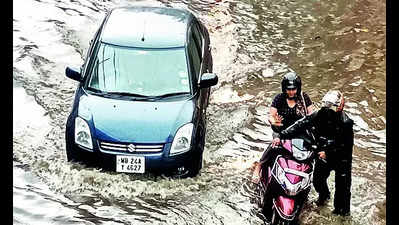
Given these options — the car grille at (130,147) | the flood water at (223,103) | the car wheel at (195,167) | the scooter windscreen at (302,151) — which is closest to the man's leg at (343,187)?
Result: the flood water at (223,103)

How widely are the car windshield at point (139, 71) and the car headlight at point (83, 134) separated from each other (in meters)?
0.69

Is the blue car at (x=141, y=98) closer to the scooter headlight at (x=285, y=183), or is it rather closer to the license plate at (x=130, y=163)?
the license plate at (x=130, y=163)

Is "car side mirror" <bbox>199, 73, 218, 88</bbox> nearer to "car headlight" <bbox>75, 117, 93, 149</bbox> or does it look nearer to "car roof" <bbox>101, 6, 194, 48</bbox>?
"car roof" <bbox>101, 6, 194, 48</bbox>

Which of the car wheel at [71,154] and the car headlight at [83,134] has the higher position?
the car headlight at [83,134]

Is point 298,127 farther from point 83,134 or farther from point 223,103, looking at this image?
point 223,103

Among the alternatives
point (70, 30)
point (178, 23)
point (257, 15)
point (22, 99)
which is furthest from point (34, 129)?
point (257, 15)

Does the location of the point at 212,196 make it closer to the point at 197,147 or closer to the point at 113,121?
the point at 197,147

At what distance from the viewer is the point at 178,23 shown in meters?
10.2

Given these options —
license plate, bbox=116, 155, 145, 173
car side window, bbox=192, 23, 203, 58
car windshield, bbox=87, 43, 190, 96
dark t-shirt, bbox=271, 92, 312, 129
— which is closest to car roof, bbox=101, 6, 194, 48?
car windshield, bbox=87, 43, 190, 96

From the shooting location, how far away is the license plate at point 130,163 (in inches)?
323

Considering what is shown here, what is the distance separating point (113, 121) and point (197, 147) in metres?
1.17

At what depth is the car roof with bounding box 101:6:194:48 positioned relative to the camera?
948cm

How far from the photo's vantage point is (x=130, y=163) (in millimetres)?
8219

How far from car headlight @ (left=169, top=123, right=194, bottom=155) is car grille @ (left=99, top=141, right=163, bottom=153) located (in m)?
0.19
